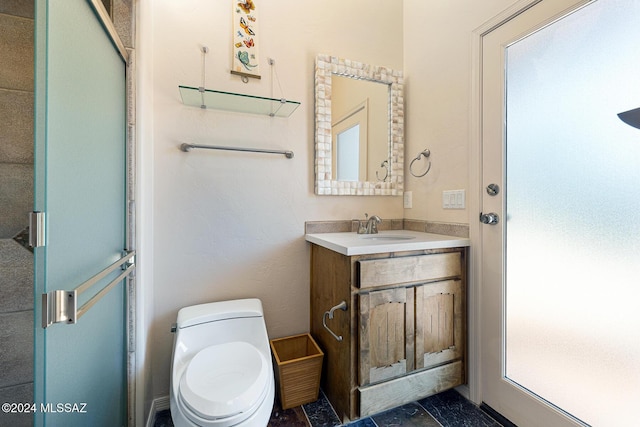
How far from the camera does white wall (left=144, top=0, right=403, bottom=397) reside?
142cm

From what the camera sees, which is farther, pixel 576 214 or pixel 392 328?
pixel 392 328

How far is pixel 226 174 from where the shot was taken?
5.07 feet

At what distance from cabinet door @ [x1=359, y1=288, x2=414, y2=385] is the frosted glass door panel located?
0.48 meters

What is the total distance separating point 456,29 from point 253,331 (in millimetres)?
2025

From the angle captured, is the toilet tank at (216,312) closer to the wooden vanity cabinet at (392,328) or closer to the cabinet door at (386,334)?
the wooden vanity cabinet at (392,328)

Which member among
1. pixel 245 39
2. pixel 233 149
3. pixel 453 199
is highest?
pixel 245 39

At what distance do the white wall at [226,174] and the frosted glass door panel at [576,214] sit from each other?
95 centimetres

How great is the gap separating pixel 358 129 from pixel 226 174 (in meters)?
0.91

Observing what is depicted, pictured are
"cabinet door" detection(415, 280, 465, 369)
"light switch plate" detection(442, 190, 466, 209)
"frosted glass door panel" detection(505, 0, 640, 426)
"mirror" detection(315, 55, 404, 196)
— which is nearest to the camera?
"frosted glass door panel" detection(505, 0, 640, 426)

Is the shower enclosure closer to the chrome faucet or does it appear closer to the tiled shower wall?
the tiled shower wall

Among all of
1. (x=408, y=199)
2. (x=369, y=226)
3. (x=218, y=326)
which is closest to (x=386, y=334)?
(x=369, y=226)

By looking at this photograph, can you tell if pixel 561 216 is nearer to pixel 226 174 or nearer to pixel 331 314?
pixel 331 314

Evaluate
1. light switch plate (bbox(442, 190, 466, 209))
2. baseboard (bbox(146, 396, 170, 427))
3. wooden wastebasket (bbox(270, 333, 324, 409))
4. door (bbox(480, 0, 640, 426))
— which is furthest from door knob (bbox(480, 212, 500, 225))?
baseboard (bbox(146, 396, 170, 427))

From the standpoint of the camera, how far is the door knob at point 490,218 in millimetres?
1324
